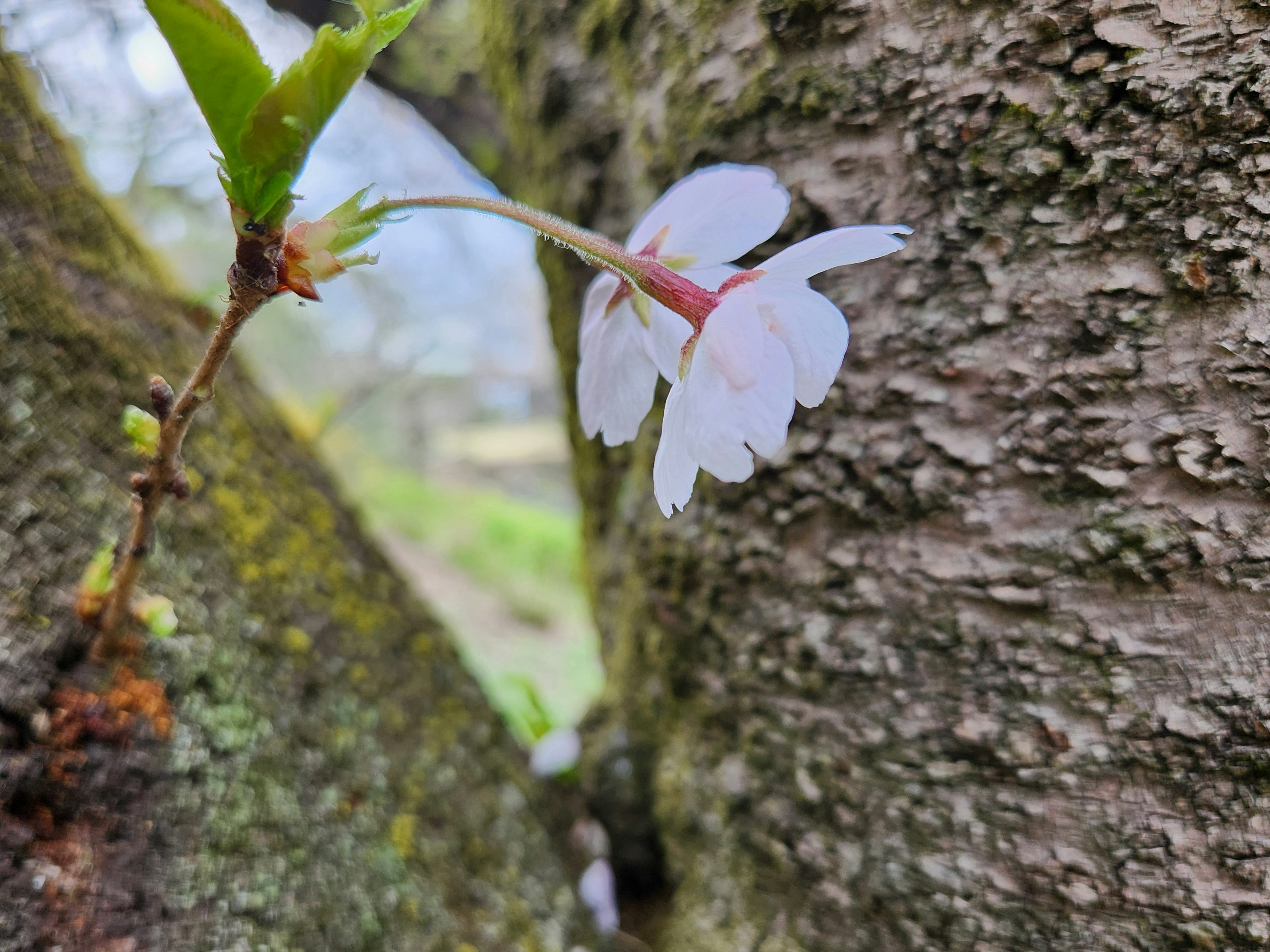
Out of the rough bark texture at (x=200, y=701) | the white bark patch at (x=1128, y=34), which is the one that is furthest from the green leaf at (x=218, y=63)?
the white bark patch at (x=1128, y=34)

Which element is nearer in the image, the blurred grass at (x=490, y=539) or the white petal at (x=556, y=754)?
the white petal at (x=556, y=754)

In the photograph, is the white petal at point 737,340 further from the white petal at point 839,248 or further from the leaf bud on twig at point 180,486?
the leaf bud on twig at point 180,486

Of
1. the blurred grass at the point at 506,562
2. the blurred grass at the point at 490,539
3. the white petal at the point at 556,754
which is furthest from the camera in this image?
the blurred grass at the point at 490,539

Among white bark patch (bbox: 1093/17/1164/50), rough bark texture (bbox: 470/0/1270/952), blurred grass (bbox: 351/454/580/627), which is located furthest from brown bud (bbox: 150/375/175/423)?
blurred grass (bbox: 351/454/580/627)

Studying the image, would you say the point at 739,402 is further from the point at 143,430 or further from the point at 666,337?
the point at 143,430

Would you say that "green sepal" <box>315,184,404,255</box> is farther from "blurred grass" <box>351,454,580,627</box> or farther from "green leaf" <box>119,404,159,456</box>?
"blurred grass" <box>351,454,580,627</box>

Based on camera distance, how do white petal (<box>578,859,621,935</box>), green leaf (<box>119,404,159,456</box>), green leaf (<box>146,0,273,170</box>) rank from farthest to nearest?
1. white petal (<box>578,859,621,935</box>)
2. green leaf (<box>119,404,159,456</box>)
3. green leaf (<box>146,0,273,170</box>)
